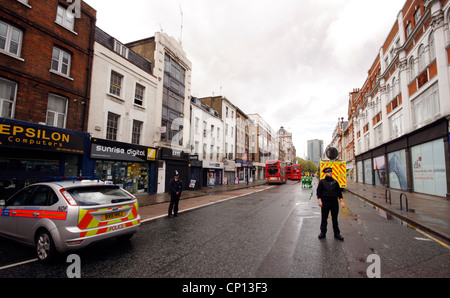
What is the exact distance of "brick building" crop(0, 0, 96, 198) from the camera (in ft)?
30.6

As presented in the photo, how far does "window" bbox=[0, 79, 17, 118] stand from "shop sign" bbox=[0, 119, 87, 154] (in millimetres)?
715

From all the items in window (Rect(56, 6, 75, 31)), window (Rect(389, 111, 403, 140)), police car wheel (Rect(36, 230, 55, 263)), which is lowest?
police car wheel (Rect(36, 230, 55, 263))

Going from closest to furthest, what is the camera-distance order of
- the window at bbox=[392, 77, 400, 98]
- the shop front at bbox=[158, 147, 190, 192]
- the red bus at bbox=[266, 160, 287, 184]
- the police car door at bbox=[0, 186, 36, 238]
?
the police car door at bbox=[0, 186, 36, 238] < the shop front at bbox=[158, 147, 190, 192] < the window at bbox=[392, 77, 400, 98] < the red bus at bbox=[266, 160, 287, 184]

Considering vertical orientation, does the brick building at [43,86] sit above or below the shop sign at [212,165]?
above

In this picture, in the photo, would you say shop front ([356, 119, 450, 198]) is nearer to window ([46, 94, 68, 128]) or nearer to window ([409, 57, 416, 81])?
window ([409, 57, 416, 81])

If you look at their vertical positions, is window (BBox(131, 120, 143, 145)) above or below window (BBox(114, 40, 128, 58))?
below

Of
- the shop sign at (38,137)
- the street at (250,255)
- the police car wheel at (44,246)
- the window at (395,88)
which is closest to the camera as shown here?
the street at (250,255)

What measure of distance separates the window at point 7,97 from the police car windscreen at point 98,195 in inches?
327

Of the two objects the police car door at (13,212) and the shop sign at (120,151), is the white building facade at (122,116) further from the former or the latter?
the police car door at (13,212)

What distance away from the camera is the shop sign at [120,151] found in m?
12.7

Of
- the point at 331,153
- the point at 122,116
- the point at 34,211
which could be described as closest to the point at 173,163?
the point at 122,116

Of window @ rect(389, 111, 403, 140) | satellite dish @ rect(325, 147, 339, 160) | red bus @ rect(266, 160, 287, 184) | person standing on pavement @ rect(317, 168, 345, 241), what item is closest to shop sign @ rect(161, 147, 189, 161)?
satellite dish @ rect(325, 147, 339, 160)

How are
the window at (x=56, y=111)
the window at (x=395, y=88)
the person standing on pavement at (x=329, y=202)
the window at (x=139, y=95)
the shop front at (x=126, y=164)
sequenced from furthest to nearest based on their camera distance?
the window at (x=395, y=88)
the window at (x=139, y=95)
the shop front at (x=126, y=164)
the window at (x=56, y=111)
the person standing on pavement at (x=329, y=202)

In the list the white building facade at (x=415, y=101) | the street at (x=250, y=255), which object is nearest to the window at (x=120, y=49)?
the street at (x=250, y=255)
